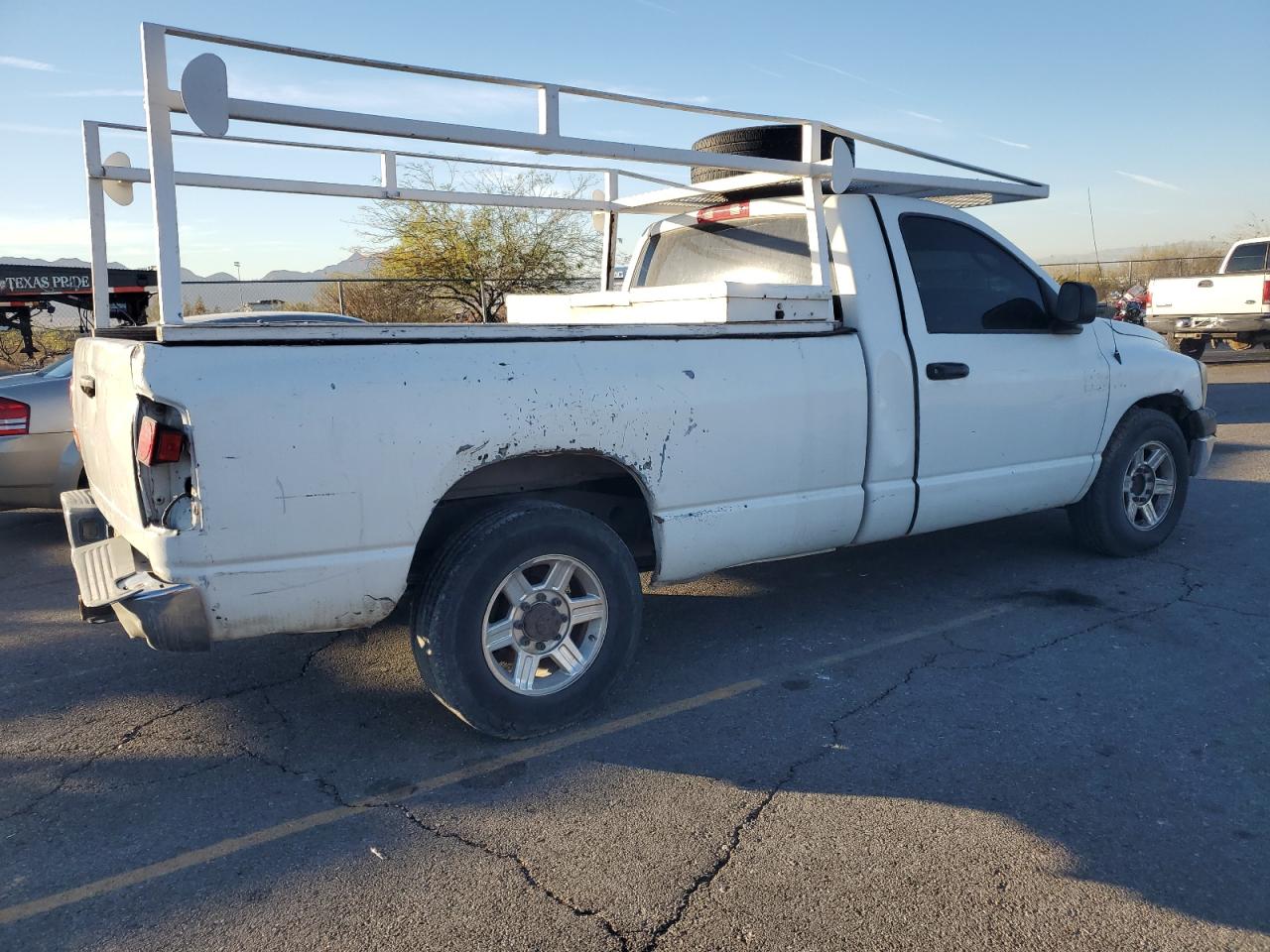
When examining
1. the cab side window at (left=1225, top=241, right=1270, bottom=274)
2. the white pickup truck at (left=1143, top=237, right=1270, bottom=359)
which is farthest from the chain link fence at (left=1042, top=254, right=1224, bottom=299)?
the white pickup truck at (left=1143, top=237, right=1270, bottom=359)

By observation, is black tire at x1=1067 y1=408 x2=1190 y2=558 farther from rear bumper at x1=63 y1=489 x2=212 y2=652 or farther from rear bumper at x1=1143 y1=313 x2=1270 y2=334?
rear bumper at x1=1143 y1=313 x2=1270 y2=334

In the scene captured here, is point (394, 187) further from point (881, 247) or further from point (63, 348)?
point (63, 348)

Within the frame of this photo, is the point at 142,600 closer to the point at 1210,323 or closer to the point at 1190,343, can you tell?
the point at 1210,323

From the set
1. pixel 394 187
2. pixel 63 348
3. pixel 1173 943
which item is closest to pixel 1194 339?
pixel 394 187

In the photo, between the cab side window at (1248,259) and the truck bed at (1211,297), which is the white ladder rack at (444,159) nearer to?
the truck bed at (1211,297)

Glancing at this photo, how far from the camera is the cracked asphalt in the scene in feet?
9.12

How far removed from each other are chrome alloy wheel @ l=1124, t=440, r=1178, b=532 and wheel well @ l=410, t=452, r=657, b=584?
3298 millimetres

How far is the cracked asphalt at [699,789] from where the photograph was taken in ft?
9.12

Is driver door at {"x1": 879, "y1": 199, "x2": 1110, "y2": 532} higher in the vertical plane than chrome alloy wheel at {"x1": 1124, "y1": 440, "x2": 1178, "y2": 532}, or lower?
higher

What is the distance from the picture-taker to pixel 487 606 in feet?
12.0

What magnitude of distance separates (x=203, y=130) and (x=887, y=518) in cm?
332

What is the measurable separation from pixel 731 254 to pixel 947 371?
1390mm

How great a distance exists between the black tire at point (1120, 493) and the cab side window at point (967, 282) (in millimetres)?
962

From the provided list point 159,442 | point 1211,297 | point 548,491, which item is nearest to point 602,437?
point 548,491
